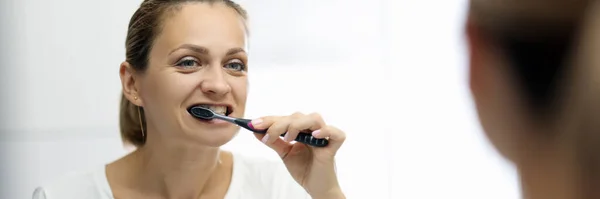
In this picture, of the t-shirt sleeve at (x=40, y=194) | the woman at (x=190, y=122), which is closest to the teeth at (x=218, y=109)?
the woman at (x=190, y=122)

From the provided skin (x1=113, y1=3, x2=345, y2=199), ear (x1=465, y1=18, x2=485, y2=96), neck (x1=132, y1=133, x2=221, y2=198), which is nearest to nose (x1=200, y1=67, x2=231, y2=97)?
skin (x1=113, y1=3, x2=345, y2=199)

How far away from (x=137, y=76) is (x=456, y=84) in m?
0.58

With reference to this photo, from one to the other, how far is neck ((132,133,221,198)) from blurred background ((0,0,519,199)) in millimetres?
154

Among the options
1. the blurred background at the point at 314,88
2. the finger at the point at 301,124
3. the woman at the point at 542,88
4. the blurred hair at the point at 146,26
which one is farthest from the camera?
the blurred background at the point at 314,88

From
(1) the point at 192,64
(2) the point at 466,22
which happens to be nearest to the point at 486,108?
(2) the point at 466,22

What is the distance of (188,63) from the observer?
2.67 ft

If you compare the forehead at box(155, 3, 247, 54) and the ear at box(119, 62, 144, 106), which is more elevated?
the forehead at box(155, 3, 247, 54)

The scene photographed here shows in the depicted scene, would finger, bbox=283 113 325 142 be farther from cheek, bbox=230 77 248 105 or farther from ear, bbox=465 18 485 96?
ear, bbox=465 18 485 96

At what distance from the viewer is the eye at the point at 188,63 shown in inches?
32.0

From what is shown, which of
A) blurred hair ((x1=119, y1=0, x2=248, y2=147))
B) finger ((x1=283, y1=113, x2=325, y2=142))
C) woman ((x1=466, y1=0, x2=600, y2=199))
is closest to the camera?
woman ((x1=466, y1=0, x2=600, y2=199))

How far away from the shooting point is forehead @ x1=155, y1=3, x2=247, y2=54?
0.81m

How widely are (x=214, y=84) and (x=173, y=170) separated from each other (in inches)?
6.5

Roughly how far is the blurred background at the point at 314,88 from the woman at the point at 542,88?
29.3 inches

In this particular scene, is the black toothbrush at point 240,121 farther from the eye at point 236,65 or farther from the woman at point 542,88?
the woman at point 542,88
